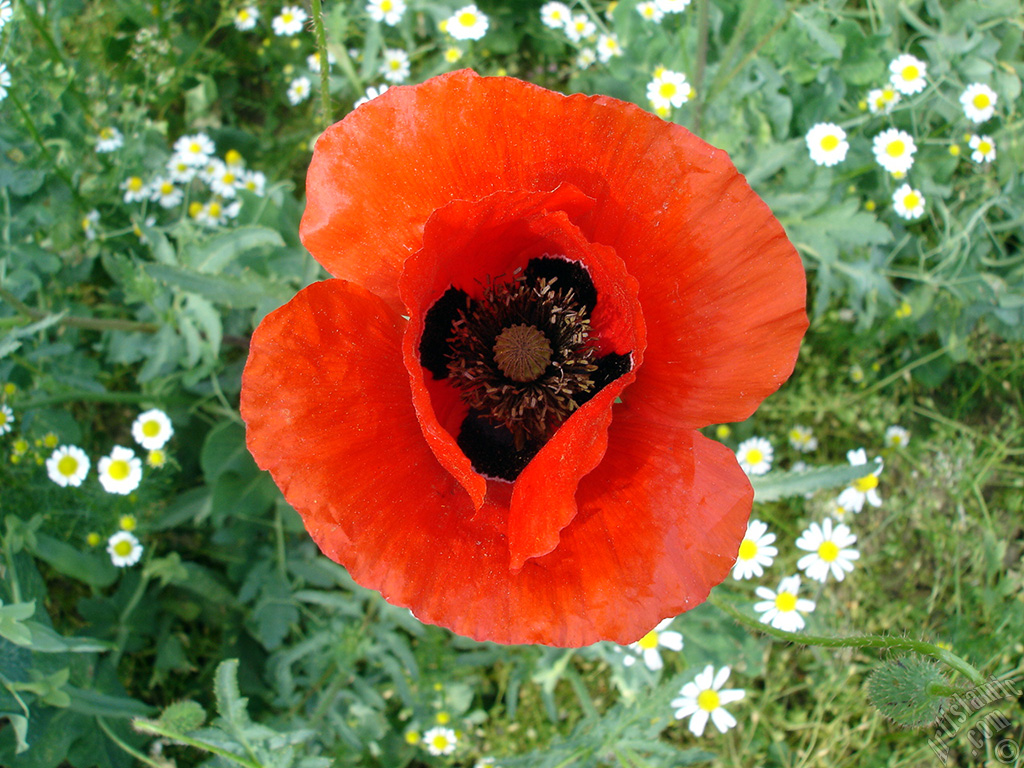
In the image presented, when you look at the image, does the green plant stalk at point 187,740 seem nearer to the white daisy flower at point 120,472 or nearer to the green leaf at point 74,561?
the green leaf at point 74,561

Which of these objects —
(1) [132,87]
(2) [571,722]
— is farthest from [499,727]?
(1) [132,87]

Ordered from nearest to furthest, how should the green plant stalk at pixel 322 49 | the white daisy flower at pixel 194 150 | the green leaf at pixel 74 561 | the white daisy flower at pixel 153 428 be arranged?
1. the green plant stalk at pixel 322 49
2. the green leaf at pixel 74 561
3. the white daisy flower at pixel 153 428
4. the white daisy flower at pixel 194 150

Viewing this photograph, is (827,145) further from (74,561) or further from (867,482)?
(74,561)

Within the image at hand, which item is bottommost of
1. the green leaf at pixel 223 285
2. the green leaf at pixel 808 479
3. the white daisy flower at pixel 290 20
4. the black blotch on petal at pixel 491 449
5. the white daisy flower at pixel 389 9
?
the green leaf at pixel 808 479

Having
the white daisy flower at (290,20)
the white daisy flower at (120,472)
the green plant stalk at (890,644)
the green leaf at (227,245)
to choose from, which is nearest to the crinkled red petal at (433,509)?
the green plant stalk at (890,644)

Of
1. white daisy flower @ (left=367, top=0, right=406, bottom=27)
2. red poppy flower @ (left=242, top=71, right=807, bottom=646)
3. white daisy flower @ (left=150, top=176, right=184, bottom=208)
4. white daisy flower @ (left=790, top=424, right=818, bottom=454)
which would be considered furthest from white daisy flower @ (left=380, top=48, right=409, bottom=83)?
white daisy flower @ (left=790, top=424, right=818, bottom=454)

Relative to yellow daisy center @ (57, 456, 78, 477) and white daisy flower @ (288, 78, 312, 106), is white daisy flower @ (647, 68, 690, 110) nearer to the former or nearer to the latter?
white daisy flower @ (288, 78, 312, 106)

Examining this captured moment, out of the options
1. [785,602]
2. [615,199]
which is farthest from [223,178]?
[785,602]
